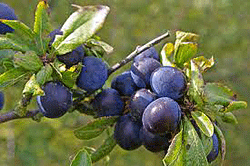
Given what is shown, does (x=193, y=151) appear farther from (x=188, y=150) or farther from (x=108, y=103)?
(x=108, y=103)

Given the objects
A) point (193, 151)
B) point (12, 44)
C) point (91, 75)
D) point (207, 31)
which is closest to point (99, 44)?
point (91, 75)

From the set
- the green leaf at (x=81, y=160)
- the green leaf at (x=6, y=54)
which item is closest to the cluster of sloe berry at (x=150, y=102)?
the green leaf at (x=81, y=160)

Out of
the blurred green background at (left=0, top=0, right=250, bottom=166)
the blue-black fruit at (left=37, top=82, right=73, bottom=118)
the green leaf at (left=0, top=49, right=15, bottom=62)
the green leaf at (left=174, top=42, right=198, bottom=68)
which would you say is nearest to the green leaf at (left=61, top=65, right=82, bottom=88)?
the blue-black fruit at (left=37, top=82, right=73, bottom=118)

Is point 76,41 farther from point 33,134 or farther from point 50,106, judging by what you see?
point 33,134

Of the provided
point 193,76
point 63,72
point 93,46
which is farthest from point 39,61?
point 193,76

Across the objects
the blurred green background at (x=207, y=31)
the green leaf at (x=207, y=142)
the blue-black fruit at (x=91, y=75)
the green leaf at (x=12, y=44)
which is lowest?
the blurred green background at (x=207, y=31)

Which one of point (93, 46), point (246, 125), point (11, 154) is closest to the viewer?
point (93, 46)

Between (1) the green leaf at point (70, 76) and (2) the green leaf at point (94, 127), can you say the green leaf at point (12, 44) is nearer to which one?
(1) the green leaf at point (70, 76)
